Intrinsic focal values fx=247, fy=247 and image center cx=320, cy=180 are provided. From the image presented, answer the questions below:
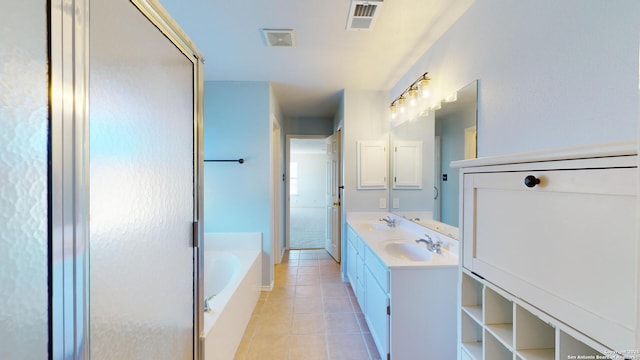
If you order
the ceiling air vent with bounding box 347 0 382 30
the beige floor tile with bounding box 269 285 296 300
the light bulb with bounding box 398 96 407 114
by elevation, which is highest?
the ceiling air vent with bounding box 347 0 382 30

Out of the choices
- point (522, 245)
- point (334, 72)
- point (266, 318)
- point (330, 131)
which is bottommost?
point (266, 318)

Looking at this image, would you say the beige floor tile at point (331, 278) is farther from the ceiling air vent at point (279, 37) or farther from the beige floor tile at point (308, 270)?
the ceiling air vent at point (279, 37)

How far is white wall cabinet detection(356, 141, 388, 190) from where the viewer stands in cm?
310

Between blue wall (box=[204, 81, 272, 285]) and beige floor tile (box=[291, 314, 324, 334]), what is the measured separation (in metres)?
0.77

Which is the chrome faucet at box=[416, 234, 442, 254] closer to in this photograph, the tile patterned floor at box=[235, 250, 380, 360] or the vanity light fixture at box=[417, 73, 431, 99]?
the tile patterned floor at box=[235, 250, 380, 360]

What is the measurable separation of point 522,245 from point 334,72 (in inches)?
92.8

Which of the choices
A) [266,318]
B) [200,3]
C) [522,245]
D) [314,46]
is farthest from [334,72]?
[266,318]

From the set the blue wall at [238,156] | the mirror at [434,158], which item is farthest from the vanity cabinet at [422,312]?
the blue wall at [238,156]

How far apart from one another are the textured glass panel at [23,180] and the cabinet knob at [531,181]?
110 cm

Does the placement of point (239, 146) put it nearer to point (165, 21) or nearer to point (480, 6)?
point (165, 21)

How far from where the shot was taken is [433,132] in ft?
7.01

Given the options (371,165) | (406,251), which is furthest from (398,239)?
(371,165)

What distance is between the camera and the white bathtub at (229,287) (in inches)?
60.9

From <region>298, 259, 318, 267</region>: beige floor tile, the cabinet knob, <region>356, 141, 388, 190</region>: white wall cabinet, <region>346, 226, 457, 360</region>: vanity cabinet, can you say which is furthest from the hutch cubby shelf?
<region>298, 259, 318, 267</region>: beige floor tile
